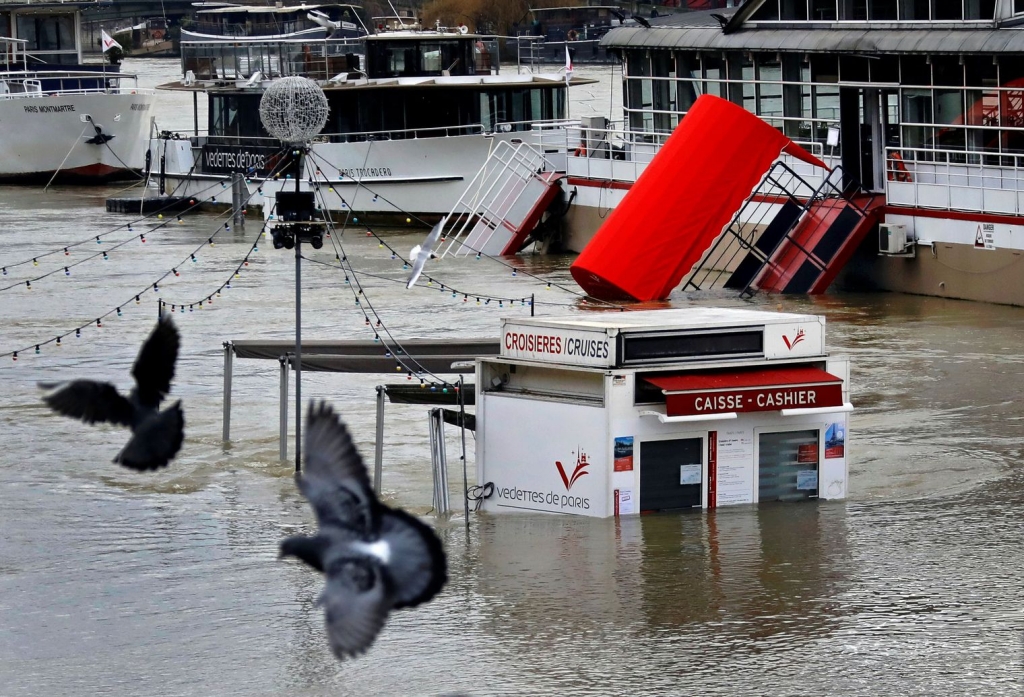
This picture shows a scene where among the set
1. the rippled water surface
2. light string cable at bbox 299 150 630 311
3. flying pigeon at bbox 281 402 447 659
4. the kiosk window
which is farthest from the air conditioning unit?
flying pigeon at bbox 281 402 447 659

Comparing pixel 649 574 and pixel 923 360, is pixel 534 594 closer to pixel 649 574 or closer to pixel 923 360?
pixel 649 574

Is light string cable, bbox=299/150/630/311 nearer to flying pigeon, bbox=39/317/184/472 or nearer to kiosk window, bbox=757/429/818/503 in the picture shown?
kiosk window, bbox=757/429/818/503

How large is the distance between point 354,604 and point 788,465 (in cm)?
1054

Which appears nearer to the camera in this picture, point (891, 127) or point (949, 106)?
point (949, 106)

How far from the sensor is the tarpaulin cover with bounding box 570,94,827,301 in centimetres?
3070

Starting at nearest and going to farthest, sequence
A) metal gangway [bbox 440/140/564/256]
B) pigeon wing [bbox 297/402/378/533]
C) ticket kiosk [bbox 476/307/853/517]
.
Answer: pigeon wing [bbox 297/402/378/533] → ticket kiosk [bbox 476/307/853/517] → metal gangway [bbox 440/140/564/256]

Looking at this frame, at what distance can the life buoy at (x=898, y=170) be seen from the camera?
32.5 metres

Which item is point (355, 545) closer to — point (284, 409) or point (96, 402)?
point (96, 402)

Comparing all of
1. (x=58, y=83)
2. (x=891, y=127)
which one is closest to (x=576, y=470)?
(x=891, y=127)

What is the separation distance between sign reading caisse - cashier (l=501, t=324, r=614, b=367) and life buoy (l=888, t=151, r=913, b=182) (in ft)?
56.6

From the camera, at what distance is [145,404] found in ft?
30.7

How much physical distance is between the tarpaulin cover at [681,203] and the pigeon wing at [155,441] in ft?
70.4

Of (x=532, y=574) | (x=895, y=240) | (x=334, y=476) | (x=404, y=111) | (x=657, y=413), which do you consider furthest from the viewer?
(x=404, y=111)

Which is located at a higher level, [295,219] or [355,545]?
[295,219]
